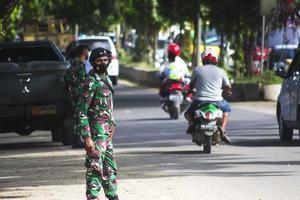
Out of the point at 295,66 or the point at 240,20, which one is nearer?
the point at 295,66

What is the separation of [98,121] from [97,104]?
17 cm

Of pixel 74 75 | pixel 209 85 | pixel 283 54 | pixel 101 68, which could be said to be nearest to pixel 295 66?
pixel 209 85

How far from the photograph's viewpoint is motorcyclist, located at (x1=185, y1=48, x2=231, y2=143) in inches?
676

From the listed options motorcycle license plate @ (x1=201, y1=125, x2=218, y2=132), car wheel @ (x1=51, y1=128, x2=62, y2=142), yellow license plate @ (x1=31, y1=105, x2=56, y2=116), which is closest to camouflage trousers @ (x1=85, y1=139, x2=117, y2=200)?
motorcycle license plate @ (x1=201, y1=125, x2=218, y2=132)

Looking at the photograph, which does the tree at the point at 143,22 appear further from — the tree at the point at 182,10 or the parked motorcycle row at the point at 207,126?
the parked motorcycle row at the point at 207,126

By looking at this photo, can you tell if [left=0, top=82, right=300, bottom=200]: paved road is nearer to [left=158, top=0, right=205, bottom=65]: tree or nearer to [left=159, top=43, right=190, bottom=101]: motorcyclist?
[left=159, top=43, right=190, bottom=101]: motorcyclist

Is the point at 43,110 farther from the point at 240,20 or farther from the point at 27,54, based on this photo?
the point at 240,20

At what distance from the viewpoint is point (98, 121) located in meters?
10.7

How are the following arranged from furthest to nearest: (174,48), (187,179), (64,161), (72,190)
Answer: (174,48), (64,161), (187,179), (72,190)

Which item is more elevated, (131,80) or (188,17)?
(188,17)

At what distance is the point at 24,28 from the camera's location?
65.8 metres

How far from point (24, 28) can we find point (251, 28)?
32.3m

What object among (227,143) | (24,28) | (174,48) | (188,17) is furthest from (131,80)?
(227,143)

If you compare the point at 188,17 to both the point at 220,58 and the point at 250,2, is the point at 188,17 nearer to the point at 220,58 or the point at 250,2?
the point at 220,58
